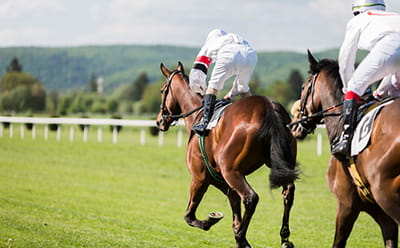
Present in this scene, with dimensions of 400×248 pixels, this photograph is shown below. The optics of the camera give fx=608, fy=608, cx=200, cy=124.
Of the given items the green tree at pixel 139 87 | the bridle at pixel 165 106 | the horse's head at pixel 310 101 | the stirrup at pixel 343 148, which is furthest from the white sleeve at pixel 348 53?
the green tree at pixel 139 87

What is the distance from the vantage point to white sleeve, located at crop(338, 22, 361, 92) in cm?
531

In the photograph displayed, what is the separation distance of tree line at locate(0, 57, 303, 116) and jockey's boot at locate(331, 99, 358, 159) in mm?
29151

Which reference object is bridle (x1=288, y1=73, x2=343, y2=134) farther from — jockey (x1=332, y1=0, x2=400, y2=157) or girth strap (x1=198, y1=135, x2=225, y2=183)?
girth strap (x1=198, y1=135, x2=225, y2=183)

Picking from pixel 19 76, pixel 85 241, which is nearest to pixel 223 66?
pixel 85 241

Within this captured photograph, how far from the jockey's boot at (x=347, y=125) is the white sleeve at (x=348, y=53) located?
0.32m

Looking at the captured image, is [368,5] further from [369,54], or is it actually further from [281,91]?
[281,91]

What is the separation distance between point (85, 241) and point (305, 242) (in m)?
3.23

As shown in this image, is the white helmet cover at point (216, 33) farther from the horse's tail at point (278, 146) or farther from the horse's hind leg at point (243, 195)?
the horse's hind leg at point (243, 195)

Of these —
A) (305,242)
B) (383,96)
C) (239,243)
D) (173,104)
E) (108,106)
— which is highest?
(383,96)

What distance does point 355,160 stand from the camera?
5.16 m

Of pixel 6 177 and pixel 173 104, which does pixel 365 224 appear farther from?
pixel 6 177

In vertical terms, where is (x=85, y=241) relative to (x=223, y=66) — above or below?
below

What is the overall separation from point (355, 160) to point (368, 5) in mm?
1402

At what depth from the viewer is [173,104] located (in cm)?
799
